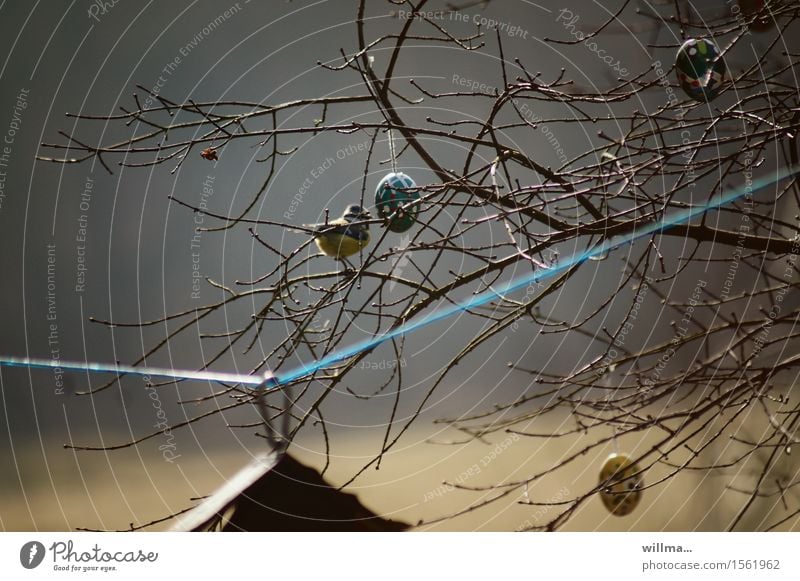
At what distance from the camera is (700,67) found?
4.25 feet

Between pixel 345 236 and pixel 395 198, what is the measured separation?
0.43ft

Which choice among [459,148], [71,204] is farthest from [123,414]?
[459,148]

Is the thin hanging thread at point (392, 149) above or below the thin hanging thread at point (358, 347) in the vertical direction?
above

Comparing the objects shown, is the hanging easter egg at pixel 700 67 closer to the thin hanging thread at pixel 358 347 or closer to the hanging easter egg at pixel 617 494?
the thin hanging thread at pixel 358 347

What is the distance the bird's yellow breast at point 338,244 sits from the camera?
1.33 m

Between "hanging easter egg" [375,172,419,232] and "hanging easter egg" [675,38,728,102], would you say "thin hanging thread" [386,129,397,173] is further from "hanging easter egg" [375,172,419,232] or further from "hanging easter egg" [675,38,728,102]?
"hanging easter egg" [675,38,728,102]

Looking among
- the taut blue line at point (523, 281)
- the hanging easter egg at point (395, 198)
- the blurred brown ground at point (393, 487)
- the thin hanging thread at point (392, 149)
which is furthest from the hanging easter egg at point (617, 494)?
the thin hanging thread at point (392, 149)

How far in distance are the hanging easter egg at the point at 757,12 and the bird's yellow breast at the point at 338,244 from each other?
100 cm

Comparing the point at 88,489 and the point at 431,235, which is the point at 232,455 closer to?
the point at 88,489

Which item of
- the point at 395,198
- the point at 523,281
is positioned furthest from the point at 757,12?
the point at 395,198
